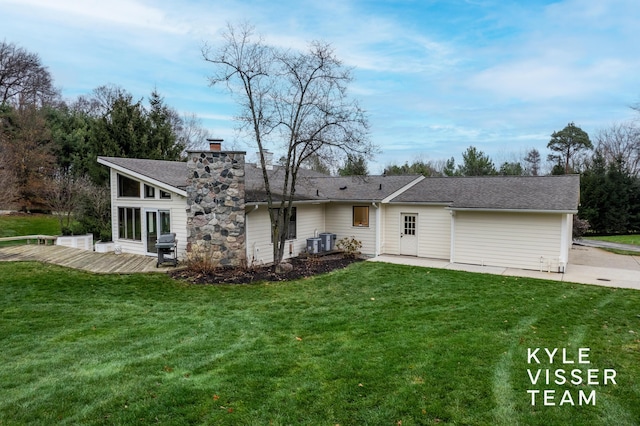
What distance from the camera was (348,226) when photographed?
16.0 m

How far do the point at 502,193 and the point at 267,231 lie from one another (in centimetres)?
843

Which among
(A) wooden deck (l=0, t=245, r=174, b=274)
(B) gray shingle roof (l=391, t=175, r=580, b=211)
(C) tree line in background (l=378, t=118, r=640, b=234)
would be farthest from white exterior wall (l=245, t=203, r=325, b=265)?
(C) tree line in background (l=378, t=118, r=640, b=234)

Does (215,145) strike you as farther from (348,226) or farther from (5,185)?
(5,185)

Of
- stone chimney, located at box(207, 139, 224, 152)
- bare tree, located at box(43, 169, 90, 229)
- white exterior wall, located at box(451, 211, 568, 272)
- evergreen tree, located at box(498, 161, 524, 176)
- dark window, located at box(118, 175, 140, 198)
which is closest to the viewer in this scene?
white exterior wall, located at box(451, 211, 568, 272)

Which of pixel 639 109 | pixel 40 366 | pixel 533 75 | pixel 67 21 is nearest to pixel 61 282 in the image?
pixel 40 366

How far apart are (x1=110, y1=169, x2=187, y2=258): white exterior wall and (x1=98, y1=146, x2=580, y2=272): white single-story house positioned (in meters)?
Answer: 0.03

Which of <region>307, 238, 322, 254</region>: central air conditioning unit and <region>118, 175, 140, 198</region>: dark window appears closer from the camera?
<region>118, 175, 140, 198</region>: dark window

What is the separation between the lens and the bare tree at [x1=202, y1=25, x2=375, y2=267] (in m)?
11.3

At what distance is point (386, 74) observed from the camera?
670 inches

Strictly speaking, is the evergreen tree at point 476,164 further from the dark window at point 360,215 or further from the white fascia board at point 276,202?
the white fascia board at point 276,202

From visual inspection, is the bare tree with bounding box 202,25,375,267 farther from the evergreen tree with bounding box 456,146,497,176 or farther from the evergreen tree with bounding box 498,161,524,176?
the evergreen tree with bounding box 498,161,524,176

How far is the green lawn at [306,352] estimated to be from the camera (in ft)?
13.0

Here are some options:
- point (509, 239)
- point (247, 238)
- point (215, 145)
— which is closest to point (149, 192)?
point (215, 145)

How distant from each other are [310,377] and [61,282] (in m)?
8.41
